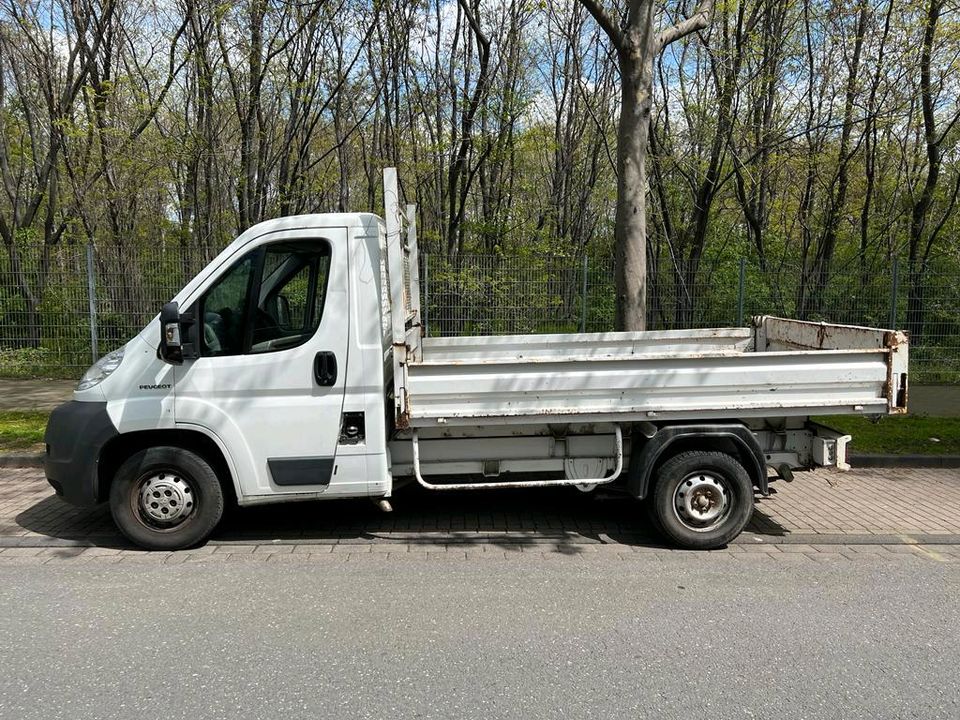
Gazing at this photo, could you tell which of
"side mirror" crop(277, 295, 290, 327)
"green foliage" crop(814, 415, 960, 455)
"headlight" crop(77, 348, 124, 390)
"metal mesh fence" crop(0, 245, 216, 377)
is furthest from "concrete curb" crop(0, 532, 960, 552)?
"metal mesh fence" crop(0, 245, 216, 377)

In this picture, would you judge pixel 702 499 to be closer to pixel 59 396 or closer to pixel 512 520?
pixel 512 520

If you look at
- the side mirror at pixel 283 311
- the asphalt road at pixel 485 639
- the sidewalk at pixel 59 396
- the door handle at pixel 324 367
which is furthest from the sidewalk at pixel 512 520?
the sidewalk at pixel 59 396

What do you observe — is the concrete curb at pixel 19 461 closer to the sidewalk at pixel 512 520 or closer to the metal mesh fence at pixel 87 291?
the sidewalk at pixel 512 520

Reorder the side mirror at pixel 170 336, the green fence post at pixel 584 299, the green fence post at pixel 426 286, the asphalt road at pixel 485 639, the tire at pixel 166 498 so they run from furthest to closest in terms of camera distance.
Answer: the green fence post at pixel 584 299, the green fence post at pixel 426 286, the tire at pixel 166 498, the side mirror at pixel 170 336, the asphalt road at pixel 485 639

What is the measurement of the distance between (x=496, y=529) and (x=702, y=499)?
65.1 inches

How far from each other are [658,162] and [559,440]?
491 inches

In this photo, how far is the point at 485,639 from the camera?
3781 millimetres

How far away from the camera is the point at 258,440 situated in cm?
494

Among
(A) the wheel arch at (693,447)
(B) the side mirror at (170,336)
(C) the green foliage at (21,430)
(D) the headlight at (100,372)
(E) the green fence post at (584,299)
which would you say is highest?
(E) the green fence post at (584,299)

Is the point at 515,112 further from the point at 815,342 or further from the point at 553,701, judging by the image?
the point at 553,701

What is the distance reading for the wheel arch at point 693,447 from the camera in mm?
5047

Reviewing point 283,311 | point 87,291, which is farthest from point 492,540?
point 87,291

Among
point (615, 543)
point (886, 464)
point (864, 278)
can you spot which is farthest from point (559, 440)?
A: point (864, 278)

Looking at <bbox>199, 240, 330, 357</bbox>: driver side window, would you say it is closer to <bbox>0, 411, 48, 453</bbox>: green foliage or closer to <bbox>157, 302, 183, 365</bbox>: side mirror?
<bbox>157, 302, 183, 365</bbox>: side mirror
